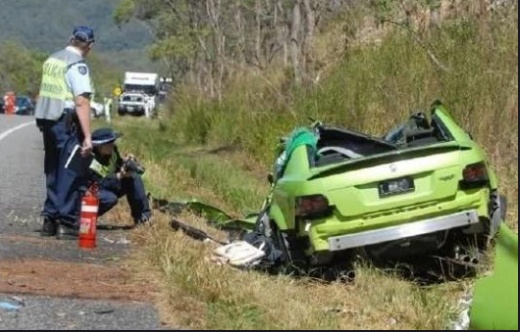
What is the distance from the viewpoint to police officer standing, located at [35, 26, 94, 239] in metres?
10.4

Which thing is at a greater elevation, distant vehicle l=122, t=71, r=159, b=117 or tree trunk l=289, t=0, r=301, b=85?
tree trunk l=289, t=0, r=301, b=85

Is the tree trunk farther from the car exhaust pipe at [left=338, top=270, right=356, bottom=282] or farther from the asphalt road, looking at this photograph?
the car exhaust pipe at [left=338, top=270, right=356, bottom=282]

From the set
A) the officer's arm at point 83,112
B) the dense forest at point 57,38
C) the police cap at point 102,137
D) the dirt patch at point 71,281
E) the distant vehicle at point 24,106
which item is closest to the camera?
the dirt patch at point 71,281

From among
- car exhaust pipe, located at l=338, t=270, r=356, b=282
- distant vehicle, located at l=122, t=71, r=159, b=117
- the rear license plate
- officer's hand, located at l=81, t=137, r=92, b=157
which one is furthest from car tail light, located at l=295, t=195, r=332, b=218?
distant vehicle, located at l=122, t=71, r=159, b=117

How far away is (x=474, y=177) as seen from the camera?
8.43m

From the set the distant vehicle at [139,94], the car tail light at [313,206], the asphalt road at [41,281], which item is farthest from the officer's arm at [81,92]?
the distant vehicle at [139,94]

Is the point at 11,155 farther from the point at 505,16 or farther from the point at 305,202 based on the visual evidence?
the point at 305,202

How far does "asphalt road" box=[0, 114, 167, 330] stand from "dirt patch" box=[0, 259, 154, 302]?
0.09 feet

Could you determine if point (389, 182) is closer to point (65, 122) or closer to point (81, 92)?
point (81, 92)

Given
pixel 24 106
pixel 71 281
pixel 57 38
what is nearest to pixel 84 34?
pixel 71 281

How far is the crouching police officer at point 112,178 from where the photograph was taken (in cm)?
1085

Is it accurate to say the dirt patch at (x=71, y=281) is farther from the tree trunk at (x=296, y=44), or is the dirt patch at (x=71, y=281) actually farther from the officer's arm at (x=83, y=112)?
the tree trunk at (x=296, y=44)

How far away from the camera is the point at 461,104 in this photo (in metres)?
13.2

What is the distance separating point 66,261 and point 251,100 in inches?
595
